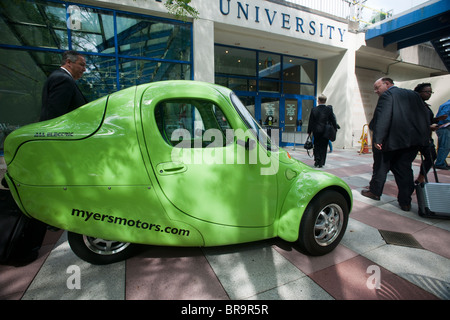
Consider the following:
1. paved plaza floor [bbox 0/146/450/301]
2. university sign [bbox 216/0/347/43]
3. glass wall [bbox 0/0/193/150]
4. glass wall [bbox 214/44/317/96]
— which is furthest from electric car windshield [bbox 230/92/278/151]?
glass wall [bbox 214/44/317/96]

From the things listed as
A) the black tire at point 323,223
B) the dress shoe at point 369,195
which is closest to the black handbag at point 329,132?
the dress shoe at point 369,195

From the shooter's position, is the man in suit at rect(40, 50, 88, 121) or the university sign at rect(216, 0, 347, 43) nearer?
the man in suit at rect(40, 50, 88, 121)

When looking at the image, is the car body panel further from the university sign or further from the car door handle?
the university sign

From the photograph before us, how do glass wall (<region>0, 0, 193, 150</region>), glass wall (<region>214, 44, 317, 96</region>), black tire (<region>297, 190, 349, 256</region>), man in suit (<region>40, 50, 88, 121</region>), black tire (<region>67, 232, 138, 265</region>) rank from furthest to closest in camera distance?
glass wall (<region>214, 44, 317, 96</region>), glass wall (<region>0, 0, 193, 150</region>), man in suit (<region>40, 50, 88, 121</region>), black tire (<region>297, 190, 349, 256</region>), black tire (<region>67, 232, 138, 265</region>)

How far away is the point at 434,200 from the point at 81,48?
896cm

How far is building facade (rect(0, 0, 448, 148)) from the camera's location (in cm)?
627

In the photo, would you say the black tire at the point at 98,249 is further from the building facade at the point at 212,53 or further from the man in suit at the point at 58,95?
the building facade at the point at 212,53

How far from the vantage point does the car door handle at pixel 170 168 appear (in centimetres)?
177

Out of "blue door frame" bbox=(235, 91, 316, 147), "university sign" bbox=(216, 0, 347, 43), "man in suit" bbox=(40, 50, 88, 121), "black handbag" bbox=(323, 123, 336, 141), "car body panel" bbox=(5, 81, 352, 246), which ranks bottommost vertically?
"car body panel" bbox=(5, 81, 352, 246)

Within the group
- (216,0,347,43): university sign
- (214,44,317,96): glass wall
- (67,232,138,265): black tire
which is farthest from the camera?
(214,44,317,96): glass wall

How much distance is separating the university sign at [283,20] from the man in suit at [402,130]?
20.8 ft

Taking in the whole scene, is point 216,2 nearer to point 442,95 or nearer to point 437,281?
point 437,281

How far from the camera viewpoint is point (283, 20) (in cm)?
877

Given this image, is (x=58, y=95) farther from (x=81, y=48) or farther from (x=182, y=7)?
(x=81, y=48)
